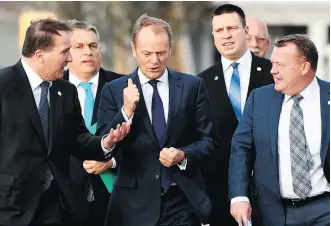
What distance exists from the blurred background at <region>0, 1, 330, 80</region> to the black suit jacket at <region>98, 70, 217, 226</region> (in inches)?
645

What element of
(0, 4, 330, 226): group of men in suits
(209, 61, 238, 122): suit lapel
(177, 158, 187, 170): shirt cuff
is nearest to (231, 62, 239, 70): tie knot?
(209, 61, 238, 122): suit lapel

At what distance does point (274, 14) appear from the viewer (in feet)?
88.7

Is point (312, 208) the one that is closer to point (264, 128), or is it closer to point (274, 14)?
point (264, 128)

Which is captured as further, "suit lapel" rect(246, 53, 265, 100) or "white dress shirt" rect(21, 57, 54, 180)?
"suit lapel" rect(246, 53, 265, 100)

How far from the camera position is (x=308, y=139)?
23.5ft

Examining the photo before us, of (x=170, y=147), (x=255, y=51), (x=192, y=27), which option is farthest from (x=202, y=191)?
(x=192, y=27)

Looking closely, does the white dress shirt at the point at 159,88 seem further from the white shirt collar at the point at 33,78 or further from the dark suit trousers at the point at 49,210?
the dark suit trousers at the point at 49,210

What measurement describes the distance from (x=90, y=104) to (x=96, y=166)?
609mm

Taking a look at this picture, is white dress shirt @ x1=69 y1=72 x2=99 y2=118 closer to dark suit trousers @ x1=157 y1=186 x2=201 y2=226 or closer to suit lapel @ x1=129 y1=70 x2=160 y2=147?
suit lapel @ x1=129 y1=70 x2=160 y2=147

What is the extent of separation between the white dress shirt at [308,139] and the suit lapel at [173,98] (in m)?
0.72

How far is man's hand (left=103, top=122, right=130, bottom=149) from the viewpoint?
6.98 metres

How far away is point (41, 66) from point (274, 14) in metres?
20.5

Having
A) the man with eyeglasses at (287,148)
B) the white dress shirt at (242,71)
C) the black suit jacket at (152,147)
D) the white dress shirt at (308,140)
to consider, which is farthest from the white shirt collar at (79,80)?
the white dress shirt at (308,140)

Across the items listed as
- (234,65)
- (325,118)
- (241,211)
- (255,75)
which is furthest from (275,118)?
(234,65)
